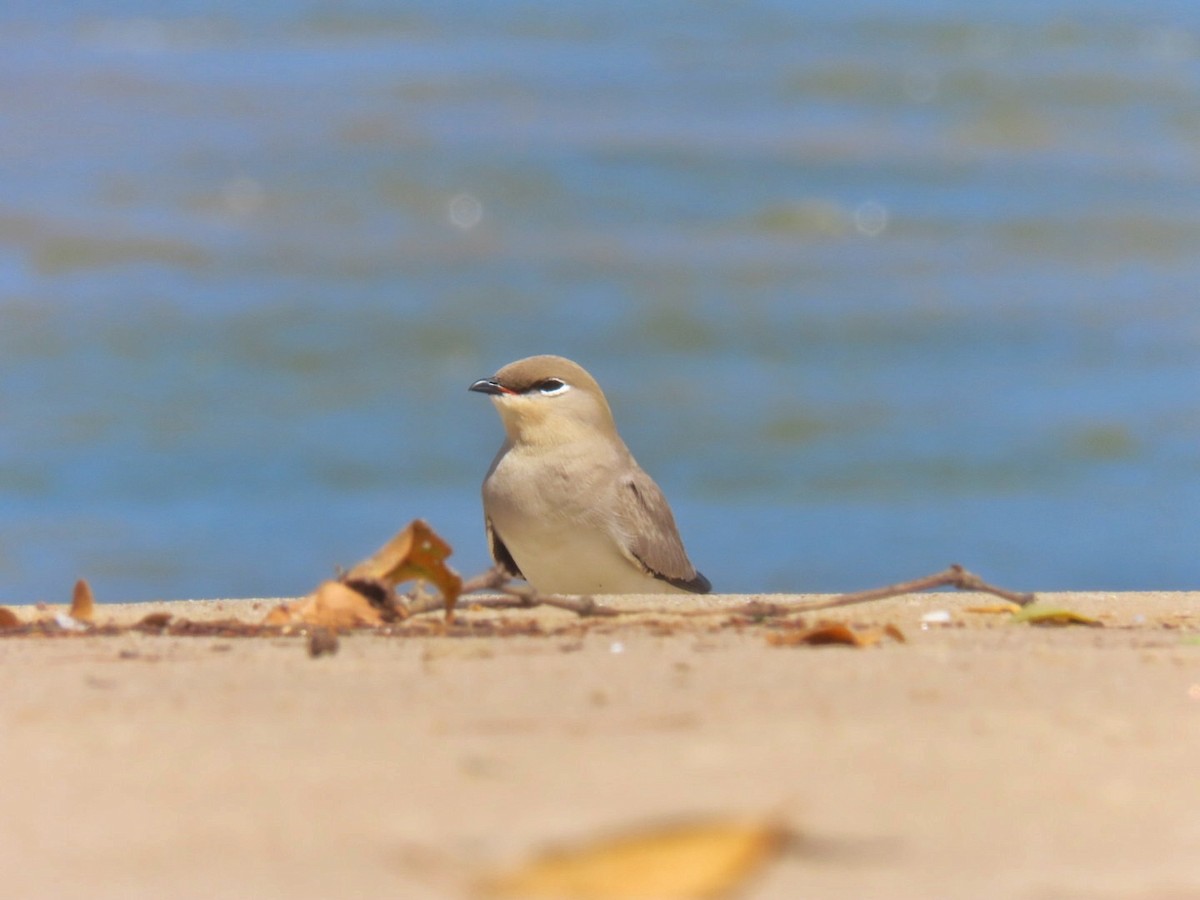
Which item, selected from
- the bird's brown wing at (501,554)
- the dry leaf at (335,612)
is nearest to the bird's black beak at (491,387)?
the bird's brown wing at (501,554)

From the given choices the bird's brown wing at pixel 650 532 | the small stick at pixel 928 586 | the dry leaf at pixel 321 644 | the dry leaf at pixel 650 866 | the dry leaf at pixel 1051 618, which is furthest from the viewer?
the bird's brown wing at pixel 650 532

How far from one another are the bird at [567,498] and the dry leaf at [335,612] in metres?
2.12

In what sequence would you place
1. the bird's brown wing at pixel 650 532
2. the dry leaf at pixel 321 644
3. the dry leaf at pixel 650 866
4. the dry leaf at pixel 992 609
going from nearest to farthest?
the dry leaf at pixel 650 866, the dry leaf at pixel 321 644, the dry leaf at pixel 992 609, the bird's brown wing at pixel 650 532

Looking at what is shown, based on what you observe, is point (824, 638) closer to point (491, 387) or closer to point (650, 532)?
point (650, 532)

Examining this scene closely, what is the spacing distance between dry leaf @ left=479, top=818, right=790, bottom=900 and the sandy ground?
0.03 meters

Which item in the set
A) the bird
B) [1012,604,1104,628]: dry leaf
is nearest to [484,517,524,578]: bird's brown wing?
the bird

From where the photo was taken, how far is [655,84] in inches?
946

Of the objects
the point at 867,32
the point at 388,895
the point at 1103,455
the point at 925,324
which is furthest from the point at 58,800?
the point at 867,32

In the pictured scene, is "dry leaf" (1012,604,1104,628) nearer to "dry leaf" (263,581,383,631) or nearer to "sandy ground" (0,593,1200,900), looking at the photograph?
"sandy ground" (0,593,1200,900)

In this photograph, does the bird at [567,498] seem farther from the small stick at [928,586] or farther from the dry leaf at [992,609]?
the small stick at [928,586]

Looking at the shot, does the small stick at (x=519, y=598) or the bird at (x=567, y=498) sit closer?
the small stick at (x=519, y=598)

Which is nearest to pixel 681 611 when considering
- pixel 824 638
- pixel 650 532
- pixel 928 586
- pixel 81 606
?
pixel 928 586

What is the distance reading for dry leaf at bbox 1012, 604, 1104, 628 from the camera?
157 inches

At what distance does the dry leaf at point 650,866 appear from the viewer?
6.36 feet
